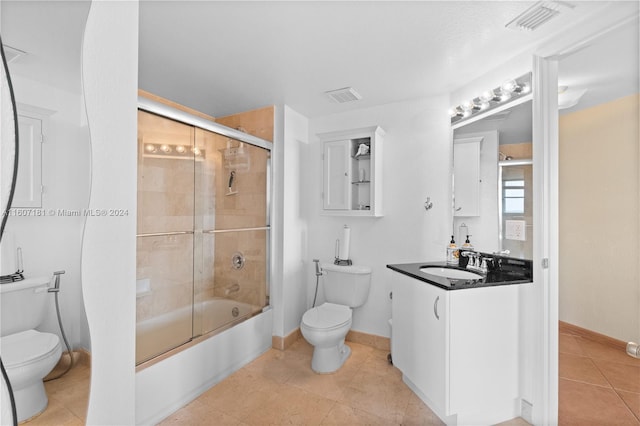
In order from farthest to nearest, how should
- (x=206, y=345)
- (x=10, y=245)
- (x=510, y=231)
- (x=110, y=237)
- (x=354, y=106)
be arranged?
1. (x=354, y=106)
2. (x=206, y=345)
3. (x=510, y=231)
4. (x=110, y=237)
5. (x=10, y=245)

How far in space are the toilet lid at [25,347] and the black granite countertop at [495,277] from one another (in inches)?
67.6

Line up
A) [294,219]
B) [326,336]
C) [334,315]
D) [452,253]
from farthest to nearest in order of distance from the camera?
[294,219] < [334,315] < [452,253] < [326,336]

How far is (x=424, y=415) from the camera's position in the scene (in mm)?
1863

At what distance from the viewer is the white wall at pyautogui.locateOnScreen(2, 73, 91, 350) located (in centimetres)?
49

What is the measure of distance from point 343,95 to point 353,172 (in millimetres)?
723

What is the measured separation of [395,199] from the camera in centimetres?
282

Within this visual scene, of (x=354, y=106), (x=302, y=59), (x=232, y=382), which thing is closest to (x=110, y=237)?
(x=302, y=59)

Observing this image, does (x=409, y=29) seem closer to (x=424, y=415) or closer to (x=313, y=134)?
(x=313, y=134)

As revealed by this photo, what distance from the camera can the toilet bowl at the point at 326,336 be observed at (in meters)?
2.29

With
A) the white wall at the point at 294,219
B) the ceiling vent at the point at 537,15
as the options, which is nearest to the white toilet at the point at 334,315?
the white wall at the point at 294,219

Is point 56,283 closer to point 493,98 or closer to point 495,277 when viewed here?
point 495,277

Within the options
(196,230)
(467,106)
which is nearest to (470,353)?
(467,106)

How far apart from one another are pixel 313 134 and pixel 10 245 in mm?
2932

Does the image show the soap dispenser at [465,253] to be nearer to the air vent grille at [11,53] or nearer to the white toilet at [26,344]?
the white toilet at [26,344]
